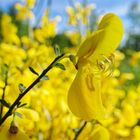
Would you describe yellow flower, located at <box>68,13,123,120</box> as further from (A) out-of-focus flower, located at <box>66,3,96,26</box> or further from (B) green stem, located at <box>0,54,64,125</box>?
(A) out-of-focus flower, located at <box>66,3,96,26</box>

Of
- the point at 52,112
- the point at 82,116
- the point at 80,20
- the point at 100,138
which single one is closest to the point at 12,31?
the point at 80,20

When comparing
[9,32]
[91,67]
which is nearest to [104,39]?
[91,67]

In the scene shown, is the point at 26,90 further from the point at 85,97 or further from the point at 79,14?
the point at 79,14

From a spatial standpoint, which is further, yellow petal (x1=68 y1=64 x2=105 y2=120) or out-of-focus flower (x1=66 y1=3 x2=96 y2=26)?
out-of-focus flower (x1=66 y1=3 x2=96 y2=26)

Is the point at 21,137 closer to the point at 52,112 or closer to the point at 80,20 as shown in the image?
the point at 52,112

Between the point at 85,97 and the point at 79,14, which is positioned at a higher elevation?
the point at 79,14

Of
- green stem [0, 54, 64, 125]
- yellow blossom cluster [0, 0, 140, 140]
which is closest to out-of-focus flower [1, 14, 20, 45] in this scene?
yellow blossom cluster [0, 0, 140, 140]

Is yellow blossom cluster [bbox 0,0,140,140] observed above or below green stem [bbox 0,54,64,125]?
above
